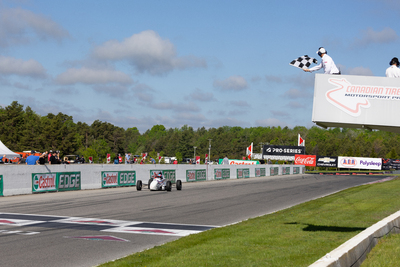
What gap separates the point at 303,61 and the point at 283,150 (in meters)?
71.7

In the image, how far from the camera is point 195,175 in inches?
1394

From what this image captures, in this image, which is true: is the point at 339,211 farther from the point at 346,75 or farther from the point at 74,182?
the point at 74,182

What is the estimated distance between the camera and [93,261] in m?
7.07

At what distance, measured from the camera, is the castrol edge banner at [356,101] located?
27.1ft

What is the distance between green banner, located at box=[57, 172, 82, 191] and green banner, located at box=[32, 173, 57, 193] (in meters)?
0.37

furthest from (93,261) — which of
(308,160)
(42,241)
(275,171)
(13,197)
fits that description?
(308,160)

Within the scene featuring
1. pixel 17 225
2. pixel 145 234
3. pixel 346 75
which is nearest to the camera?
pixel 346 75

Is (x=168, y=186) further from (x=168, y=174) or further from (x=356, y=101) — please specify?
(x=356, y=101)

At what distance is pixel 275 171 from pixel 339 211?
4124 centimetres

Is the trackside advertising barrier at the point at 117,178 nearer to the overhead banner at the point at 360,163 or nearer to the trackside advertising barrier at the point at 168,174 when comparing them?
the trackside advertising barrier at the point at 168,174

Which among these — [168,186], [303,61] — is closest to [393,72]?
[303,61]

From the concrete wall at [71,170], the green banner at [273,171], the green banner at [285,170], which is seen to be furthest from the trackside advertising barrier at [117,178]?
the green banner at [285,170]

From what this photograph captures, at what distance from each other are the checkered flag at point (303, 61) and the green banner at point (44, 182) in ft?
49.1

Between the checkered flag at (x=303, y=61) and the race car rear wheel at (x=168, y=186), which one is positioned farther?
the race car rear wheel at (x=168, y=186)
